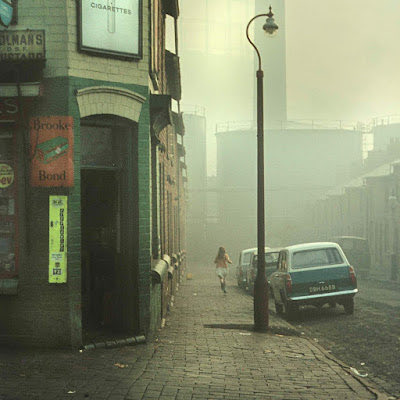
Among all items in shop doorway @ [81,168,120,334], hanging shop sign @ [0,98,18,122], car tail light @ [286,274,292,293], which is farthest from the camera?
car tail light @ [286,274,292,293]

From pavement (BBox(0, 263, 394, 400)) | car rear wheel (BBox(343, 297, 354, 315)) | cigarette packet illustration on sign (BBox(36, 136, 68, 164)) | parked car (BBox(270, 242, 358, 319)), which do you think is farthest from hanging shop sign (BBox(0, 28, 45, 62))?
car rear wheel (BBox(343, 297, 354, 315))

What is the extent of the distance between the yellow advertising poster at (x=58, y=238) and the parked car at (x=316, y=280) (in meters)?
8.29

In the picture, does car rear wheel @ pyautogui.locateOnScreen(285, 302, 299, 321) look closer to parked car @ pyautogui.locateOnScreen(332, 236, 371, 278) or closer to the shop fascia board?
the shop fascia board

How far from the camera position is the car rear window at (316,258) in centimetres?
1812

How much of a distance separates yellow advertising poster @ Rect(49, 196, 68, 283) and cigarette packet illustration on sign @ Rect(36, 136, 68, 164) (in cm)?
60

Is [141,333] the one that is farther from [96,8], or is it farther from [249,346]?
[96,8]

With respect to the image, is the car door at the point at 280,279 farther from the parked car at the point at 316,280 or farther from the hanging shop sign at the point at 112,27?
the hanging shop sign at the point at 112,27

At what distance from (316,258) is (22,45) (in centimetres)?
1023

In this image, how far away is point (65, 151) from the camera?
1077 cm

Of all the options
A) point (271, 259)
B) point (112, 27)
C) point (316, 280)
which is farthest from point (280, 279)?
point (112, 27)

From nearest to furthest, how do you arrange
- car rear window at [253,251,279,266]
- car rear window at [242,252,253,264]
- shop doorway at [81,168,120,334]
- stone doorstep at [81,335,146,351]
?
stone doorstep at [81,335,146,351] → shop doorway at [81,168,120,334] → car rear window at [253,251,279,266] → car rear window at [242,252,253,264]

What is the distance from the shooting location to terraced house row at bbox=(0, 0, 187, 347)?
1052 centimetres

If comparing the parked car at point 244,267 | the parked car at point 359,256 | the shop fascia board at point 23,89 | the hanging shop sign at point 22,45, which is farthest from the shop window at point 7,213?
the parked car at point 359,256

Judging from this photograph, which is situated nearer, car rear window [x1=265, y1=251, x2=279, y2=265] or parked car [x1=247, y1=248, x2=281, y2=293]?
parked car [x1=247, y1=248, x2=281, y2=293]
